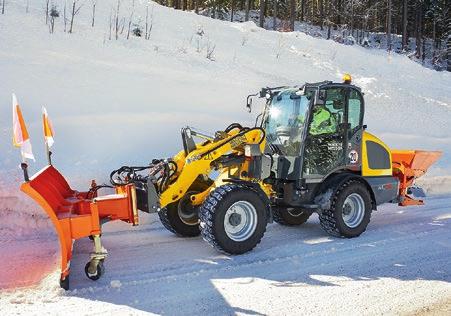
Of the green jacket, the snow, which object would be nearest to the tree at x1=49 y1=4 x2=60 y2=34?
the snow

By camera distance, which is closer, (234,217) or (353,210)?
(234,217)

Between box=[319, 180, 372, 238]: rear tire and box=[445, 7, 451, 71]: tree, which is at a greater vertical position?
box=[445, 7, 451, 71]: tree

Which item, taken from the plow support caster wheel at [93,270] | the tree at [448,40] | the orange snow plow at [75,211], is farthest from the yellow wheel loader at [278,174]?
the tree at [448,40]

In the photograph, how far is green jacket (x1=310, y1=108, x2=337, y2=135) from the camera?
6371 mm

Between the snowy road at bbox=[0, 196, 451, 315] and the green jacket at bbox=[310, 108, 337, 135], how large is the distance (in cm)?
140

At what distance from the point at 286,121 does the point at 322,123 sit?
47 centimetres

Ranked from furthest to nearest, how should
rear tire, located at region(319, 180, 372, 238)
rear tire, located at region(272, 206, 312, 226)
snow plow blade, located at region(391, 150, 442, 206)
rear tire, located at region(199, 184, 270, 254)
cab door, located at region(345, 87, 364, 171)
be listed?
snow plow blade, located at region(391, 150, 442, 206) → rear tire, located at region(272, 206, 312, 226) → cab door, located at region(345, 87, 364, 171) → rear tire, located at region(319, 180, 372, 238) → rear tire, located at region(199, 184, 270, 254)

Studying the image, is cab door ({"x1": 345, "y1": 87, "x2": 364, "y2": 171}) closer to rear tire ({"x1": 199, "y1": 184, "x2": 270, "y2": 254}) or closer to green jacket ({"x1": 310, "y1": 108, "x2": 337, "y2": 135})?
green jacket ({"x1": 310, "y1": 108, "x2": 337, "y2": 135})

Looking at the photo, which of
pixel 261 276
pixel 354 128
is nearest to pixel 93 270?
pixel 261 276

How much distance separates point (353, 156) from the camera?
6.79m

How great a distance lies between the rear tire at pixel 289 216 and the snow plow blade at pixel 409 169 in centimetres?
151

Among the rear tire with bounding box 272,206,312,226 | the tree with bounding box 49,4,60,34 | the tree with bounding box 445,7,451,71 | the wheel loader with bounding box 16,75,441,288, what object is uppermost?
the tree with bounding box 445,7,451,71

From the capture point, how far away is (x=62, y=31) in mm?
13266

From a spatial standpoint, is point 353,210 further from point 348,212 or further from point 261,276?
point 261,276
